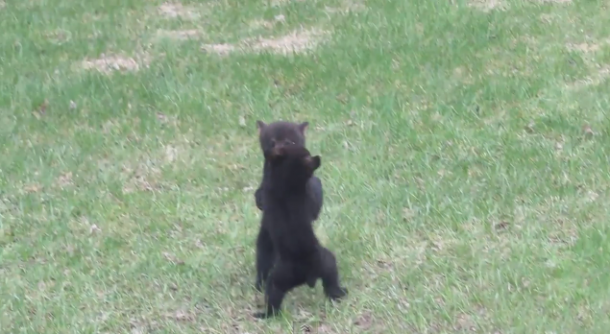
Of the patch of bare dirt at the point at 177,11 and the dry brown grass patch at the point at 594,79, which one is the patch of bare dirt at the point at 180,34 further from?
the dry brown grass patch at the point at 594,79

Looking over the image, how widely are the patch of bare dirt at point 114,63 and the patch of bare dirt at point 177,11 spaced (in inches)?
54.2

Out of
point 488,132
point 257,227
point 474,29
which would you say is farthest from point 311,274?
point 474,29

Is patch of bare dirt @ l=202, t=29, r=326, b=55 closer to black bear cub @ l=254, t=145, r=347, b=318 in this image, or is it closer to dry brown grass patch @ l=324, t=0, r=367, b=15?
dry brown grass patch @ l=324, t=0, r=367, b=15

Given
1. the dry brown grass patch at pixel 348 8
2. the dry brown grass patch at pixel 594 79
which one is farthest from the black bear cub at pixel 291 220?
the dry brown grass patch at pixel 348 8

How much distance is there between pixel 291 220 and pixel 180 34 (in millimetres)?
5335

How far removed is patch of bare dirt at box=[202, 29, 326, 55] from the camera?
29.6 feet

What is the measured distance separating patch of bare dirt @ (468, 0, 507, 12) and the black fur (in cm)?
537

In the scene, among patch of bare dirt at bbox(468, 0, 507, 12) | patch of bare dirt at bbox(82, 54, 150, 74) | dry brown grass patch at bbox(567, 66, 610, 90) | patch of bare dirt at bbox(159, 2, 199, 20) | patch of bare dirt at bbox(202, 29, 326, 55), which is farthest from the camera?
patch of bare dirt at bbox(159, 2, 199, 20)

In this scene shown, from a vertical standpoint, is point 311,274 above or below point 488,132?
above

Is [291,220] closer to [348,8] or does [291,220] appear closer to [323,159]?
[323,159]

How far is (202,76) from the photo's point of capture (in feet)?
27.5

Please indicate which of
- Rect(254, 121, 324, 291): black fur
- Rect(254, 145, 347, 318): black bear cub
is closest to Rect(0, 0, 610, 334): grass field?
Rect(254, 121, 324, 291): black fur

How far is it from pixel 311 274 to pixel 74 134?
3325 mm

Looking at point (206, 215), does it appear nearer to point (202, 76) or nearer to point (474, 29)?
point (202, 76)
